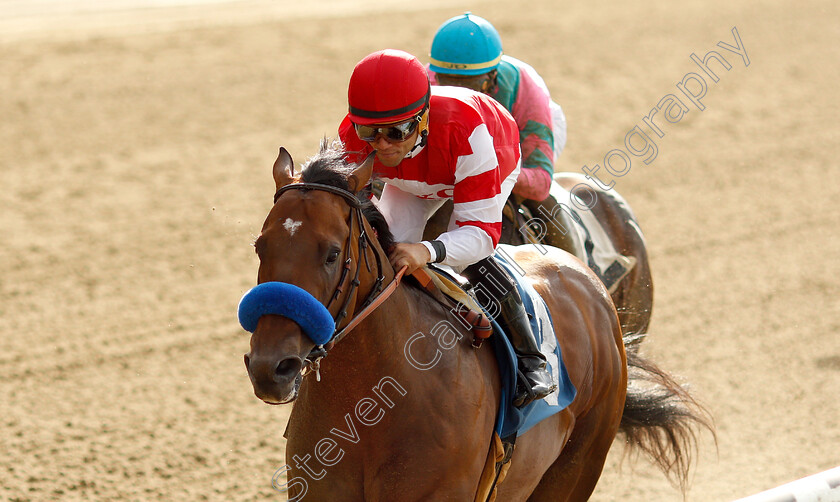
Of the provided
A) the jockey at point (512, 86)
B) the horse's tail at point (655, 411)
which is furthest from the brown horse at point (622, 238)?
the horse's tail at point (655, 411)

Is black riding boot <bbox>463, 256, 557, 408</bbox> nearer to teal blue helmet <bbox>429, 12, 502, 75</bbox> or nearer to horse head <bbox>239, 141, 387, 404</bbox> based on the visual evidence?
horse head <bbox>239, 141, 387, 404</bbox>

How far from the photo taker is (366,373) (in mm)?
2928

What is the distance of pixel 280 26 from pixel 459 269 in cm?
1031

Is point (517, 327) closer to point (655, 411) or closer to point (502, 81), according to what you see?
point (655, 411)

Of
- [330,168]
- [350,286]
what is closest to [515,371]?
[350,286]

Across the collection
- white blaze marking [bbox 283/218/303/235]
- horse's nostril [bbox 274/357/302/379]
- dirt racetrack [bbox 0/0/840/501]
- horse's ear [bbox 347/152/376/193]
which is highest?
horse's ear [bbox 347/152/376/193]

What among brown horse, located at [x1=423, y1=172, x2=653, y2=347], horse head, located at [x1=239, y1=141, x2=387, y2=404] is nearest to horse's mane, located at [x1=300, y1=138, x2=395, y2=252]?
horse head, located at [x1=239, y1=141, x2=387, y2=404]

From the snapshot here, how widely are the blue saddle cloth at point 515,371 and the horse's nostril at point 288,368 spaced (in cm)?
104

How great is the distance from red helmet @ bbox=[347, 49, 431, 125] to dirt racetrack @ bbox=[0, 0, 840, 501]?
0.91m

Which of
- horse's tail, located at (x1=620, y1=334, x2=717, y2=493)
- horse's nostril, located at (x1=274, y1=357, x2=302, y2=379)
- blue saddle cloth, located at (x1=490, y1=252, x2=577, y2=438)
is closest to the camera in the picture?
horse's nostril, located at (x1=274, y1=357, x2=302, y2=379)

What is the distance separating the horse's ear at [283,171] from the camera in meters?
2.78

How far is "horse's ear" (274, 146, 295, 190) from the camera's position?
278 cm

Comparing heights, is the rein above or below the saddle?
above

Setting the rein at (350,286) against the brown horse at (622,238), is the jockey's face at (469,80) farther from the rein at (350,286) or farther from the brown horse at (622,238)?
the rein at (350,286)
